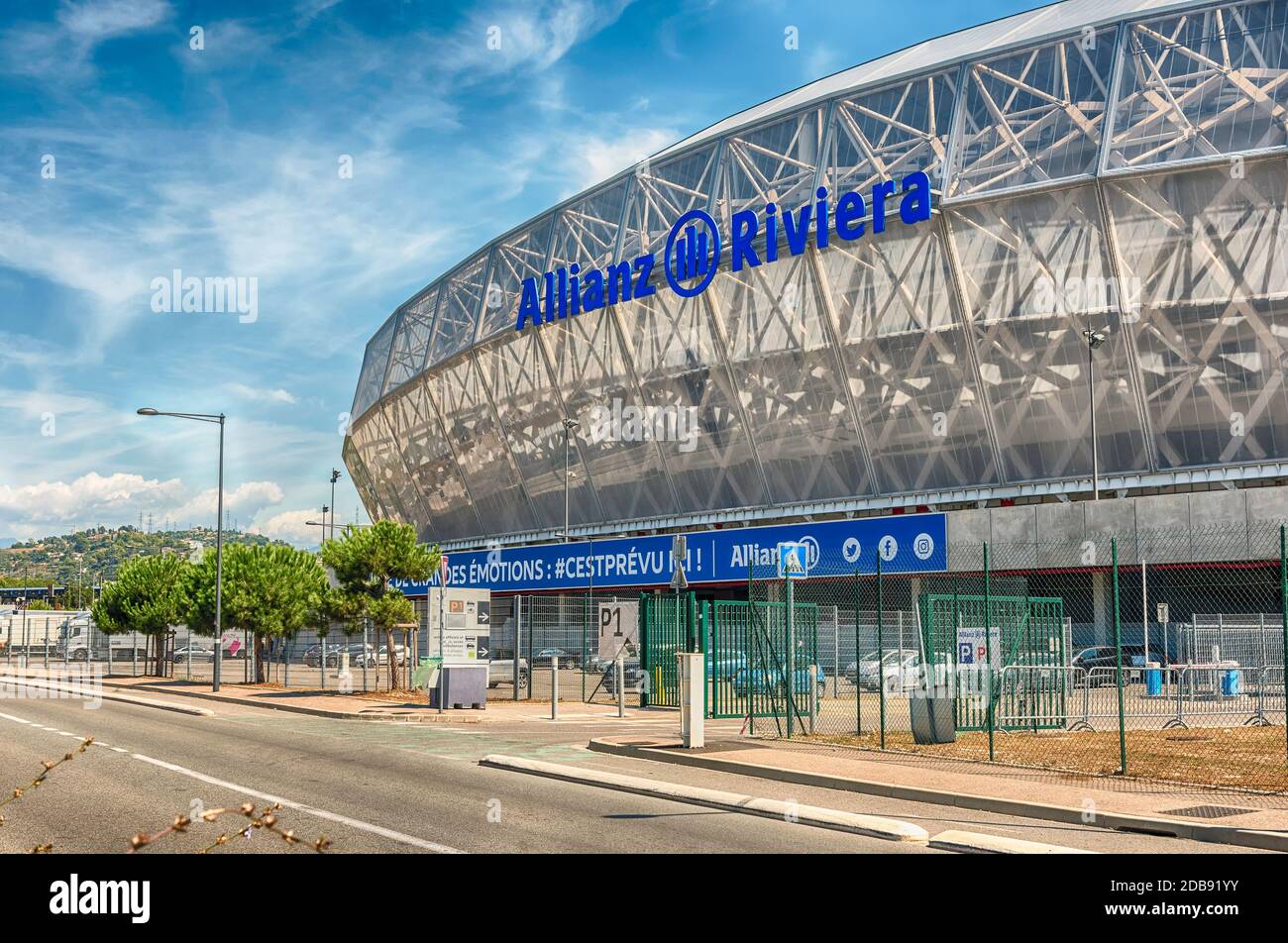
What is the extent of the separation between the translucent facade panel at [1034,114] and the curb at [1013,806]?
31282 millimetres

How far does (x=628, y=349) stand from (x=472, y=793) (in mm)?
43368

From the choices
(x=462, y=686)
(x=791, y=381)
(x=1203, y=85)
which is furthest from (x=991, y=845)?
(x=791, y=381)

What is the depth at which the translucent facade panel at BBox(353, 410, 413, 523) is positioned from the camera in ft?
265

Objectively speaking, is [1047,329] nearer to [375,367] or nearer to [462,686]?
[462,686]

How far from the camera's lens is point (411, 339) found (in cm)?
7650

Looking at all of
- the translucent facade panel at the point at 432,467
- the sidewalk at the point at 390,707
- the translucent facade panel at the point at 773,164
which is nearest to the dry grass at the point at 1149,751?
the sidewalk at the point at 390,707

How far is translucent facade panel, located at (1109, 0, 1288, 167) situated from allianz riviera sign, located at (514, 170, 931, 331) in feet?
24.3

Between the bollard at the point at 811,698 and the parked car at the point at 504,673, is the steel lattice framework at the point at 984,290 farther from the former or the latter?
the bollard at the point at 811,698

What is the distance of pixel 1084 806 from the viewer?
1307 centimetres

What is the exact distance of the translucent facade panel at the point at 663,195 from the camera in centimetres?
5362

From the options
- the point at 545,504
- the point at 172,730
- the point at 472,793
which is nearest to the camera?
the point at 472,793
